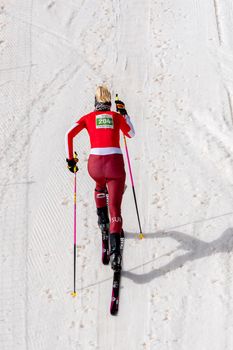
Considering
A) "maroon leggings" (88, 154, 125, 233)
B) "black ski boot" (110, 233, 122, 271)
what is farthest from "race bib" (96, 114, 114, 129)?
"black ski boot" (110, 233, 122, 271)

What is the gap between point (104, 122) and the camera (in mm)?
5480

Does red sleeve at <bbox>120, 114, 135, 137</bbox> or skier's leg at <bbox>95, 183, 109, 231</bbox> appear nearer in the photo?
red sleeve at <bbox>120, 114, 135, 137</bbox>

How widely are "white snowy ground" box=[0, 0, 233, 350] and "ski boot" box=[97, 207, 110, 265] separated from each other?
0.16m

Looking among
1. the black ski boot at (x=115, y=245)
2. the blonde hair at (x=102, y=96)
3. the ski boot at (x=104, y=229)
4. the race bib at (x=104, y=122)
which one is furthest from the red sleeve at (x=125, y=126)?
the black ski boot at (x=115, y=245)

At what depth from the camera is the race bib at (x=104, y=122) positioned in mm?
5480

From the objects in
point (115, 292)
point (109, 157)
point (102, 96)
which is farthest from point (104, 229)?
point (102, 96)

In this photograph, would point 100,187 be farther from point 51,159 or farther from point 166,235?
point 51,159

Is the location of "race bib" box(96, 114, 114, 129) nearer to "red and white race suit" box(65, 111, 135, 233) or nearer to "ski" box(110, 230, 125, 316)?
"red and white race suit" box(65, 111, 135, 233)

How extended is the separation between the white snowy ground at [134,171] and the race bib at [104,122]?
1.63 metres

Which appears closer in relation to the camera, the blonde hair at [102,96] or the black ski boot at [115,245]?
the black ski boot at [115,245]

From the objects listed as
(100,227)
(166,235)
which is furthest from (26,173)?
(166,235)

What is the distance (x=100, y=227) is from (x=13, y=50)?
5686mm

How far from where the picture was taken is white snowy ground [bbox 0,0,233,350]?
5379 mm

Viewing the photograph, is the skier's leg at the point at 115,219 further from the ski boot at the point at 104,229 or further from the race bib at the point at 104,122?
Result: the race bib at the point at 104,122
